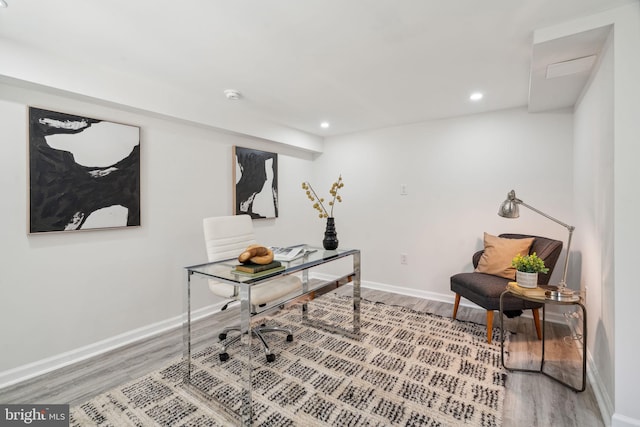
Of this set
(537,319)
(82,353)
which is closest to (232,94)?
(82,353)

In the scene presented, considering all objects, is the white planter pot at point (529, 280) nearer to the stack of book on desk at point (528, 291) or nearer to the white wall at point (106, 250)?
the stack of book on desk at point (528, 291)

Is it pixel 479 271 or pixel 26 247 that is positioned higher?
pixel 26 247

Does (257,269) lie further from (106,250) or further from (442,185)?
(442,185)

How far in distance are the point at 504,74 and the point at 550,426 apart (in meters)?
2.34

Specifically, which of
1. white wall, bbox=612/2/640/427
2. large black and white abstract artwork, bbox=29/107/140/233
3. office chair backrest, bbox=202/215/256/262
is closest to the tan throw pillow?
white wall, bbox=612/2/640/427

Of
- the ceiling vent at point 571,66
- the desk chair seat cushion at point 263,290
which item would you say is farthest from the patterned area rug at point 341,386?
the ceiling vent at point 571,66

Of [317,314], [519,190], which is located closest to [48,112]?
[317,314]

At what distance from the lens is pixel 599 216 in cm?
185

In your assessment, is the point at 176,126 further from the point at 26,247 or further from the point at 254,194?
the point at 26,247

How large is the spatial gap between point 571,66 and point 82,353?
4006mm

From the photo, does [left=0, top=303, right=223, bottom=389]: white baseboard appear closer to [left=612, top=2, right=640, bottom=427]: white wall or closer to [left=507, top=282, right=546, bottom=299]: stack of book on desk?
[left=507, top=282, right=546, bottom=299]: stack of book on desk

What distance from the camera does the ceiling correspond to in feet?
5.14

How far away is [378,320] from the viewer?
9.71 feet

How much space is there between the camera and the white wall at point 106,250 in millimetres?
1961
